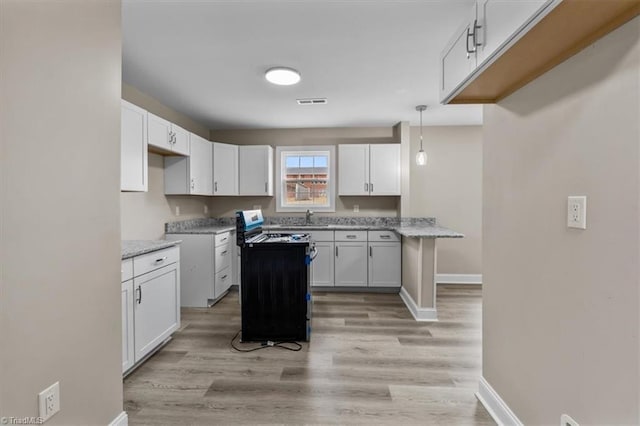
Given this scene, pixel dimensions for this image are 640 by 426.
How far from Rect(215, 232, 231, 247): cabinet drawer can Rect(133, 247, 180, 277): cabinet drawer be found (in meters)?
0.99

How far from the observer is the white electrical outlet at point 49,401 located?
47.3 inches

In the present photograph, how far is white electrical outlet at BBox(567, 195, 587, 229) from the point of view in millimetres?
1155

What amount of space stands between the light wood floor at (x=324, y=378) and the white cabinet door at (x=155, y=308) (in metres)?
0.16

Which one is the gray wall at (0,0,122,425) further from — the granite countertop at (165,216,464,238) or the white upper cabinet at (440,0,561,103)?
the granite countertop at (165,216,464,238)

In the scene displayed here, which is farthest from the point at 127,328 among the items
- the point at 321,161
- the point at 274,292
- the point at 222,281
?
the point at 321,161

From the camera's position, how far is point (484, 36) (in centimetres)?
130

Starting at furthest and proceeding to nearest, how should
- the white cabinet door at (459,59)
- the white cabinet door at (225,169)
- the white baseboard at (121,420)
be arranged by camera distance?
the white cabinet door at (225,169) → the white baseboard at (121,420) → the white cabinet door at (459,59)

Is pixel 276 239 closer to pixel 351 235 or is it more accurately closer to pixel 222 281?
pixel 222 281

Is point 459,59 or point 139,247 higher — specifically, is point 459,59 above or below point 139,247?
above

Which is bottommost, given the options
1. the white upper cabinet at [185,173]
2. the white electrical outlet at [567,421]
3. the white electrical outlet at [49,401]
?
the white electrical outlet at [567,421]

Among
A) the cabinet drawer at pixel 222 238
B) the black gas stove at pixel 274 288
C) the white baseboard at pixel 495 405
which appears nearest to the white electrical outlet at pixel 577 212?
the white baseboard at pixel 495 405

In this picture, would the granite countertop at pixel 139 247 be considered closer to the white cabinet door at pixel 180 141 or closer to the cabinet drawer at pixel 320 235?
the white cabinet door at pixel 180 141

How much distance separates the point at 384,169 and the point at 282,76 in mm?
2235

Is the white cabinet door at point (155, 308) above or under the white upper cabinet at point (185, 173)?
under
